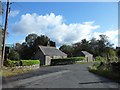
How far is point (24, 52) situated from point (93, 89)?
276 feet

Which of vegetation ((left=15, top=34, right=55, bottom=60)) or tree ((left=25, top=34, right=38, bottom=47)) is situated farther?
tree ((left=25, top=34, right=38, bottom=47))

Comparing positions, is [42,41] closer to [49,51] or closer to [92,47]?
[49,51]

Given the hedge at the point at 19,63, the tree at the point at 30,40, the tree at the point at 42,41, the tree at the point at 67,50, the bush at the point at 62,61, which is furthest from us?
the tree at the point at 67,50

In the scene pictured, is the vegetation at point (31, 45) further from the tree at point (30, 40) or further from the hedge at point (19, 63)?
the hedge at point (19, 63)

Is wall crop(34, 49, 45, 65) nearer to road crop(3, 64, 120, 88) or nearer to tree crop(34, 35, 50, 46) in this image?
tree crop(34, 35, 50, 46)

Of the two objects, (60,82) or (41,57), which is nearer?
(60,82)

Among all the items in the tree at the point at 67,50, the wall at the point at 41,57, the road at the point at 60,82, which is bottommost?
the road at the point at 60,82

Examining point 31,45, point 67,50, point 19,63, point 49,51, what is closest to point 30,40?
point 31,45

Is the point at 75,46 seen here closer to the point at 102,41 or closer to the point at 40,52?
the point at 102,41

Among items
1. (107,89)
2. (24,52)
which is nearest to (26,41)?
(24,52)

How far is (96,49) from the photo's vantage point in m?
130

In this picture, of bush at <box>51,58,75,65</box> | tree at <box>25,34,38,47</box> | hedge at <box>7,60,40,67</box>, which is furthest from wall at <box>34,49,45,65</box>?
hedge at <box>7,60,40,67</box>

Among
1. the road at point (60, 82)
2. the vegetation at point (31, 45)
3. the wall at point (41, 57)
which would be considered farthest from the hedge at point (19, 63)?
the vegetation at point (31, 45)

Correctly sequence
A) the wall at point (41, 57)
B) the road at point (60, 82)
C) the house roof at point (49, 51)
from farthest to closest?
1. the house roof at point (49, 51)
2. the wall at point (41, 57)
3. the road at point (60, 82)
